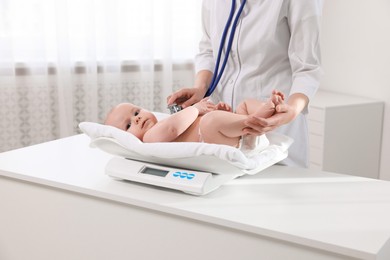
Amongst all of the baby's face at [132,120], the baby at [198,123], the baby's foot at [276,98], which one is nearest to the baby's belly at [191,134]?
the baby at [198,123]

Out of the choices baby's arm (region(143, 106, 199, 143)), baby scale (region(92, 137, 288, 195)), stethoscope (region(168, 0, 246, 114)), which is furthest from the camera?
stethoscope (region(168, 0, 246, 114))

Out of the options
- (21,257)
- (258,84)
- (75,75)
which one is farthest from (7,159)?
(75,75)

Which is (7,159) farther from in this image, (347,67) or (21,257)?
(347,67)

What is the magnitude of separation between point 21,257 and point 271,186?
0.67 meters

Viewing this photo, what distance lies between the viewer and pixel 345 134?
316 cm

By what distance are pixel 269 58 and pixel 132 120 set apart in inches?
18.3

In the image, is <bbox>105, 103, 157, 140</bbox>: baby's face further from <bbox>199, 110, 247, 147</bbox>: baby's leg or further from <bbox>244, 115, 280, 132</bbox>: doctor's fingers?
<bbox>244, 115, 280, 132</bbox>: doctor's fingers

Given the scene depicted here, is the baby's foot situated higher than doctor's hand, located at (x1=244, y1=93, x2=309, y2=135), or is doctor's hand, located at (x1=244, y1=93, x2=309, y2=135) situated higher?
the baby's foot

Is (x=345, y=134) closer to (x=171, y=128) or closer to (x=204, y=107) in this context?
(x=204, y=107)

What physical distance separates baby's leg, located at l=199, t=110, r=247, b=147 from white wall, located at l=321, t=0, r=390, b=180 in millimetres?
2270

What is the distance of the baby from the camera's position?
1285 millimetres

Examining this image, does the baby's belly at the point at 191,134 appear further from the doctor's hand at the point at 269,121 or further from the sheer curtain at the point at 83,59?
the sheer curtain at the point at 83,59

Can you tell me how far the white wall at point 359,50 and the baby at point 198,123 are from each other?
2150 millimetres

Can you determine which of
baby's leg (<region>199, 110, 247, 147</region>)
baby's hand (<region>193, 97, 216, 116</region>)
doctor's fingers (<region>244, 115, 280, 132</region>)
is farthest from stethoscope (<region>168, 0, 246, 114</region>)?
doctor's fingers (<region>244, 115, 280, 132</region>)
